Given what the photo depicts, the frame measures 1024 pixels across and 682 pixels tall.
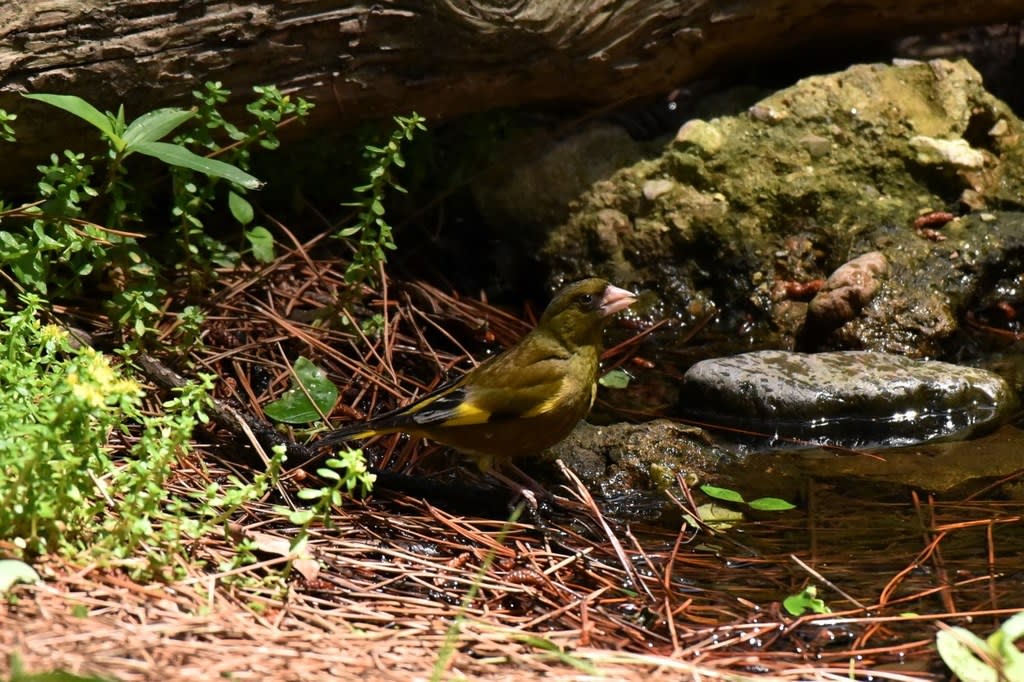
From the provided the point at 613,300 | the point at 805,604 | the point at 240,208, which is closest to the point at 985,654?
the point at 805,604

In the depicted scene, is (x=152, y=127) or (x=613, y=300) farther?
(x=613, y=300)

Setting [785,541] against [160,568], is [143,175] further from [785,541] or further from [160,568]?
[785,541]

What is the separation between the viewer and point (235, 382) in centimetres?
486

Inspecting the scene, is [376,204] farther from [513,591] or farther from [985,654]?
[985,654]

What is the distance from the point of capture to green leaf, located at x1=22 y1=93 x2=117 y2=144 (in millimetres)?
3922

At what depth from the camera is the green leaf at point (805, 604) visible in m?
3.44

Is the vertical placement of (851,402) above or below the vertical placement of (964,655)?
below

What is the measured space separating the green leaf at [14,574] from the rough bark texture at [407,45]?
2469 mm

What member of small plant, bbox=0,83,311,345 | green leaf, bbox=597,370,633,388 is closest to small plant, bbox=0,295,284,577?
small plant, bbox=0,83,311,345

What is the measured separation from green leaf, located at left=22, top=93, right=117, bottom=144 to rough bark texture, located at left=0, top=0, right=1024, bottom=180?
2.32 feet

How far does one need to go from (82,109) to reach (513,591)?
88.5 inches

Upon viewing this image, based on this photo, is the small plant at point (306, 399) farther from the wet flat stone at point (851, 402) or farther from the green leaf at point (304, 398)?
the wet flat stone at point (851, 402)

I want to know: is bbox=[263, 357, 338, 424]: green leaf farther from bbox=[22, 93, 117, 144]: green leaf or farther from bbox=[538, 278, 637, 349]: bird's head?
bbox=[22, 93, 117, 144]: green leaf

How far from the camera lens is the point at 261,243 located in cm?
526
